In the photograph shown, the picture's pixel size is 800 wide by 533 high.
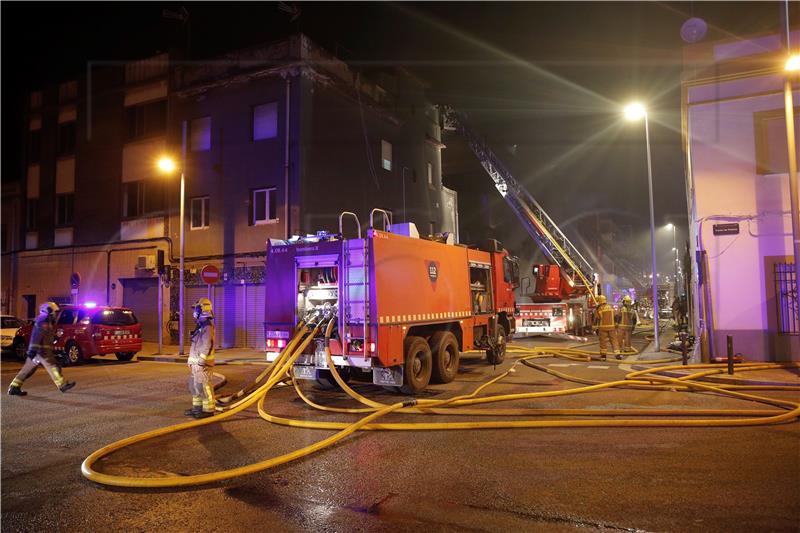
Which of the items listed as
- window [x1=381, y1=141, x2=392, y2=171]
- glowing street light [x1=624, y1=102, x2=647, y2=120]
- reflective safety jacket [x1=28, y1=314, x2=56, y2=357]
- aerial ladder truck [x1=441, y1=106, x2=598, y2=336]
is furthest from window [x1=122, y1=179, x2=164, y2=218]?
glowing street light [x1=624, y1=102, x2=647, y2=120]

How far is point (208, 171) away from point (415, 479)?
1758cm

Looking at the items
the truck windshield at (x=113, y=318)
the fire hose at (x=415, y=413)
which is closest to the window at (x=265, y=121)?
the truck windshield at (x=113, y=318)

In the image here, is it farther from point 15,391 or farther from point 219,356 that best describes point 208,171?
point 15,391

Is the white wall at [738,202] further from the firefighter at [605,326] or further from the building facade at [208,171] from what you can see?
the building facade at [208,171]

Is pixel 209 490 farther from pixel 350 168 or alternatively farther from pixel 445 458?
pixel 350 168

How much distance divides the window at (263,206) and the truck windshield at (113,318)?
5.26 meters

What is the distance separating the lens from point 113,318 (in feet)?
49.9

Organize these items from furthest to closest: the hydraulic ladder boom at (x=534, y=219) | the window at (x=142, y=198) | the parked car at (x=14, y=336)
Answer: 1. the hydraulic ladder boom at (x=534, y=219)
2. the window at (x=142, y=198)
3. the parked car at (x=14, y=336)

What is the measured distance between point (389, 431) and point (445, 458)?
4.36 feet

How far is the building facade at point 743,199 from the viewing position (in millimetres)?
12289

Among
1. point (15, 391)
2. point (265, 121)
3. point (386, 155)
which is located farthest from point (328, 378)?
point (386, 155)

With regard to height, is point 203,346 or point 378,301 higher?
point 378,301

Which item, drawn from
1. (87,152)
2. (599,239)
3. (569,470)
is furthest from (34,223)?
(599,239)

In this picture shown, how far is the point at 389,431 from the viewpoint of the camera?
21.9 ft
